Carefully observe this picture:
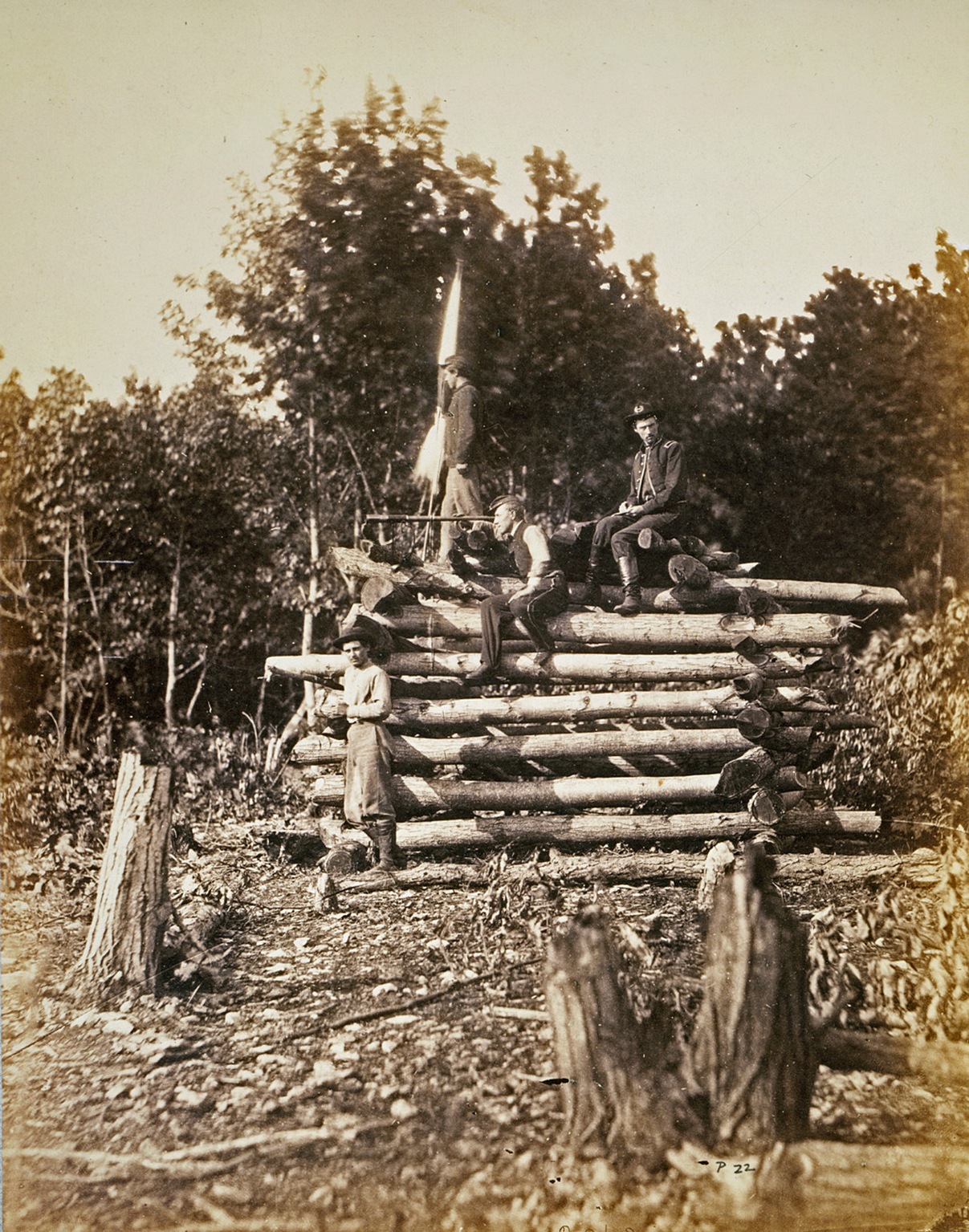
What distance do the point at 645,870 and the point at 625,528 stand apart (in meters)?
2.22

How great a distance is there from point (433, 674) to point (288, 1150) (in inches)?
107

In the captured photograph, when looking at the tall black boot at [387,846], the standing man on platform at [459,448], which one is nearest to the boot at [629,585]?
the standing man on platform at [459,448]

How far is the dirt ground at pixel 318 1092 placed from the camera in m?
4.16

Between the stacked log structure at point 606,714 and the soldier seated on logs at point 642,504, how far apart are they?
261 millimetres

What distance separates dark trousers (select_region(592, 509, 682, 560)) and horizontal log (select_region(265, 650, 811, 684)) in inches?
28.6

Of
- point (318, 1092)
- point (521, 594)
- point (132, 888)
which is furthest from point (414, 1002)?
point (521, 594)

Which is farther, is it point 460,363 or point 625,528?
point 625,528

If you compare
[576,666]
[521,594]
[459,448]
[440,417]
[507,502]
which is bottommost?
[576,666]

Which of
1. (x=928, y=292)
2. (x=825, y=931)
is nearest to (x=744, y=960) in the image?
(x=825, y=931)

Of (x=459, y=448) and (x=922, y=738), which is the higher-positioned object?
(x=459, y=448)

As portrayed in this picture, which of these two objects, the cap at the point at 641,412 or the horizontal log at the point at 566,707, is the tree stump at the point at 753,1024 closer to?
the horizontal log at the point at 566,707

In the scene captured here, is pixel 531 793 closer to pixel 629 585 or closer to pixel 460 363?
pixel 629 585

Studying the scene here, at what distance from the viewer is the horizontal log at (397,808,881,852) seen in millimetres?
5430

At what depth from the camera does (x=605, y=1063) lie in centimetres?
408
